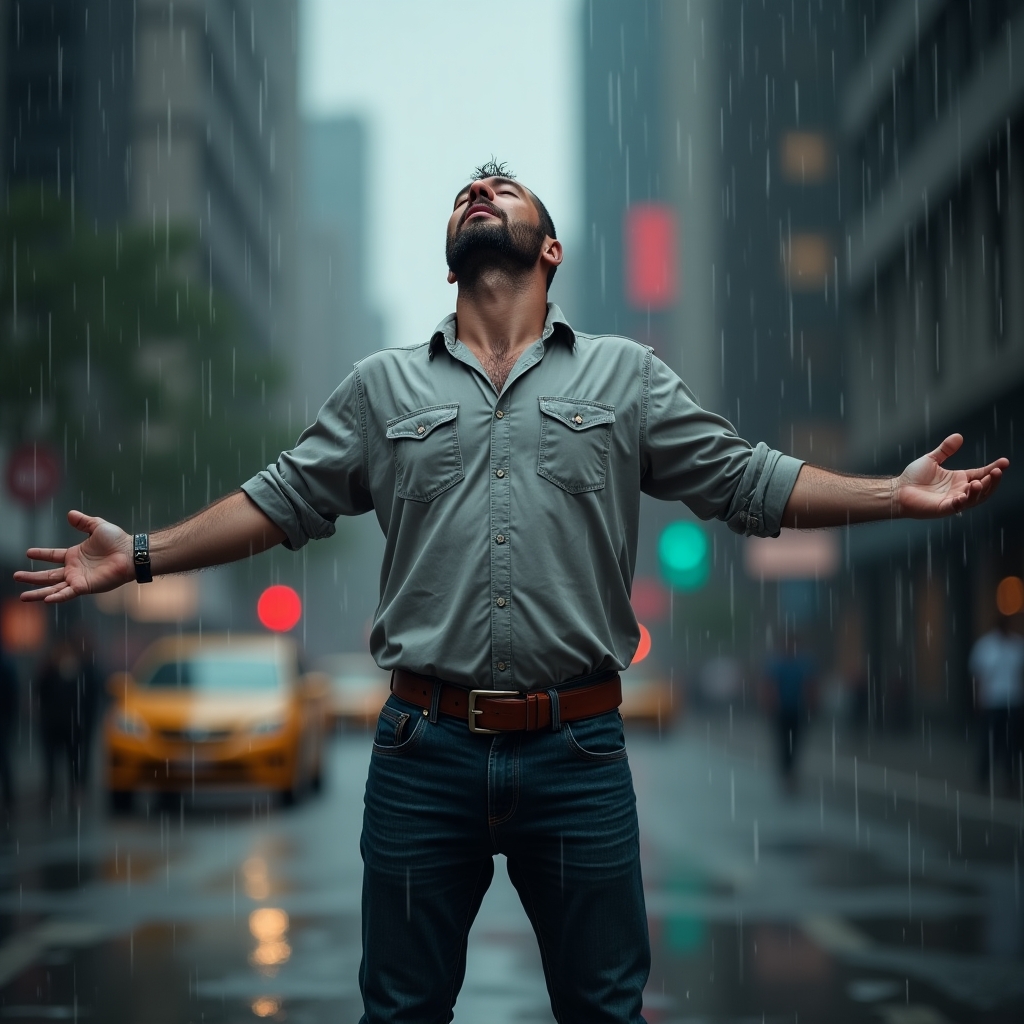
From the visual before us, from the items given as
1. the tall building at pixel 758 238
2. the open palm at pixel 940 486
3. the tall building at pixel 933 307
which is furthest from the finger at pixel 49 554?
the tall building at pixel 758 238

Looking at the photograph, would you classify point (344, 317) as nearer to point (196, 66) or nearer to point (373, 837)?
point (196, 66)

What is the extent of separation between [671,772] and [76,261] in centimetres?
1282

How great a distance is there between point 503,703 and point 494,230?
896 mm

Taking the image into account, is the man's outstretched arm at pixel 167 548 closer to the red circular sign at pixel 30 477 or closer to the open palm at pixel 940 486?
the open palm at pixel 940 486

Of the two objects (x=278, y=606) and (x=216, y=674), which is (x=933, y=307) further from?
(x=278, y=606)

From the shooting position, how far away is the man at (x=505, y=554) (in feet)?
10.2

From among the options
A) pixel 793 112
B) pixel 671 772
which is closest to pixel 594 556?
pixel 671 772

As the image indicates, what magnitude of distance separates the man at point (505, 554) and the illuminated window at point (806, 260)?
200 ft

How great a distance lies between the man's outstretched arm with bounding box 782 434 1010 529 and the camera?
3238mm

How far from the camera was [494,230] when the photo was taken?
10.8ft

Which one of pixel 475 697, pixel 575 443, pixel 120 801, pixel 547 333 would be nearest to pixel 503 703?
pixel 475 697

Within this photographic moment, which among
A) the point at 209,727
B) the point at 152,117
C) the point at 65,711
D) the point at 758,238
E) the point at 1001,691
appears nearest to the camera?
the point at 209,727

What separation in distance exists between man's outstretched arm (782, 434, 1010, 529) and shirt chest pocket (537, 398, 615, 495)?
0.37 metres

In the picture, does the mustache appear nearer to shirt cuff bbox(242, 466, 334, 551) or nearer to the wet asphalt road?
shirt cuff bbox(242, 466, 334, 551)
